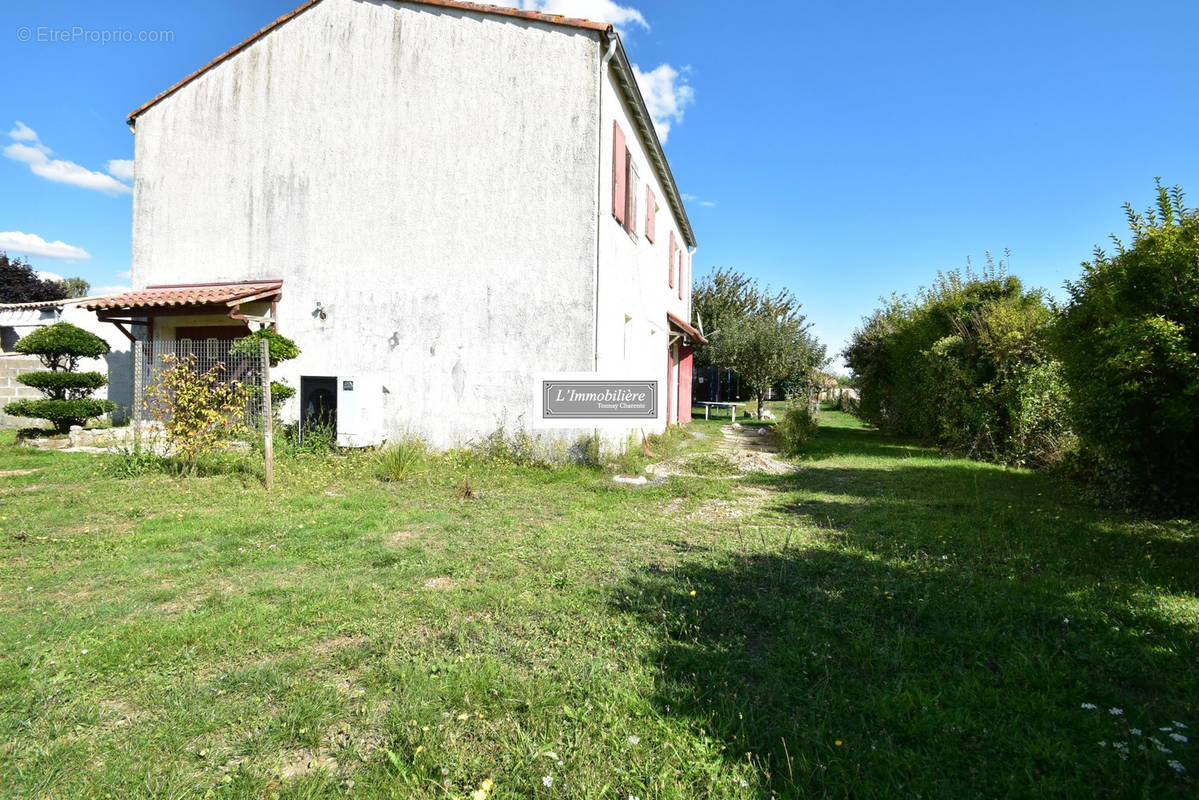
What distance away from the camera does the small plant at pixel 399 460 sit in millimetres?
7918

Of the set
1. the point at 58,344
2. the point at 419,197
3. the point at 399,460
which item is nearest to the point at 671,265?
the point at 419,197

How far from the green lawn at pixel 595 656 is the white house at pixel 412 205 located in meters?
3.90

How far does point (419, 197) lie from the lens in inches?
378

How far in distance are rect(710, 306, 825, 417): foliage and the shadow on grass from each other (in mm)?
15341

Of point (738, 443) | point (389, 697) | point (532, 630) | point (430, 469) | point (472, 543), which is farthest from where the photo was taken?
point (738, 443)

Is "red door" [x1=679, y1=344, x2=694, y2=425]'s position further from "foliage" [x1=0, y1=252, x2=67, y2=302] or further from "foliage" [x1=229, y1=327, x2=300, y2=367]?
"foliage" [x1=0, y1=252, x2=67, y2=302]

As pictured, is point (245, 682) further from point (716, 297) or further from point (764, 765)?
point (716, 297)

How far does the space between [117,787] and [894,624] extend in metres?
3.55

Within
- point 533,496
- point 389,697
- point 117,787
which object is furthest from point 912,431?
point 117,787

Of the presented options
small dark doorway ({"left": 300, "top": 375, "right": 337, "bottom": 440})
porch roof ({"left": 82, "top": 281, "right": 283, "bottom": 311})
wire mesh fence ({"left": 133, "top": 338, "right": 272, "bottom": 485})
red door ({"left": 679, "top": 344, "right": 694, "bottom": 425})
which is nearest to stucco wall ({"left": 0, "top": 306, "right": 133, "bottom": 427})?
porch roof ({"left": 82, "top": 281, "right": 283, "bottom": 311})

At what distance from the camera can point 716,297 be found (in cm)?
2855

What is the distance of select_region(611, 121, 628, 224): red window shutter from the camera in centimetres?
944

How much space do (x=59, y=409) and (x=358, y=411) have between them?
5593mm

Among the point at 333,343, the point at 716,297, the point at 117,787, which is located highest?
the point at 716,297
